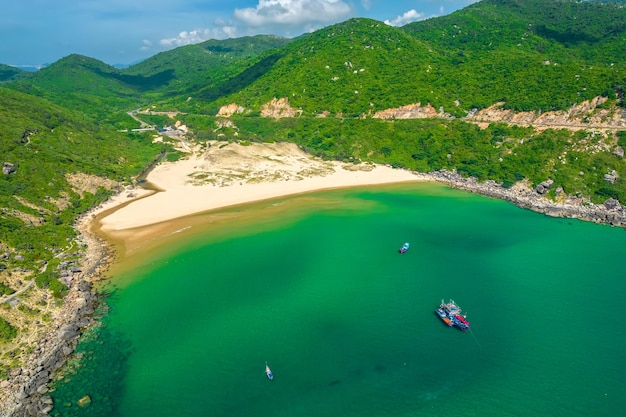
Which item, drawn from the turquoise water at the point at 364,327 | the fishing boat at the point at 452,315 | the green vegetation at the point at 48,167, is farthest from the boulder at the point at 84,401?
the fishing boat at the point at 452,315

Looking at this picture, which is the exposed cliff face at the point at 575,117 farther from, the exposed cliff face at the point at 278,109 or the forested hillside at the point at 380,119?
the exposed cliff face at the point at 278,109

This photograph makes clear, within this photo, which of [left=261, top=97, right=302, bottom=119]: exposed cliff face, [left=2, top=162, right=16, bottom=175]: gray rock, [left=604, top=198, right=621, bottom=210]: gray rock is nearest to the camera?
[left=2, top=162, right=16, bottom=175]: gray rock

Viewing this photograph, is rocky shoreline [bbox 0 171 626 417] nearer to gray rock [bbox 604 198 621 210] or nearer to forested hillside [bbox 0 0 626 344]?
gray rock [bbox 604 198 621 210]

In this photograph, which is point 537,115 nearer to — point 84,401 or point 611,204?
point 611,204

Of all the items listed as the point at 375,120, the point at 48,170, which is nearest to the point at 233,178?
the point at 48,170

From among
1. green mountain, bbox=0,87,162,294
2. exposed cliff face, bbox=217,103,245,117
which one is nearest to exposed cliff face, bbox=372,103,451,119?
exposed cliff face, bbox=217,103,245,117

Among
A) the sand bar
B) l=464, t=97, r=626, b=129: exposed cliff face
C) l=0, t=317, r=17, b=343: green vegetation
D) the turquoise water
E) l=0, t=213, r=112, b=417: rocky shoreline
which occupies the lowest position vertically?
the turquoise water

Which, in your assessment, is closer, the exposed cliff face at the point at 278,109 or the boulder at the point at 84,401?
the boulder at the point at 84,401

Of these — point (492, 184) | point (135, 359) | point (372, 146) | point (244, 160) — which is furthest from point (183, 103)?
point (135, 359)
